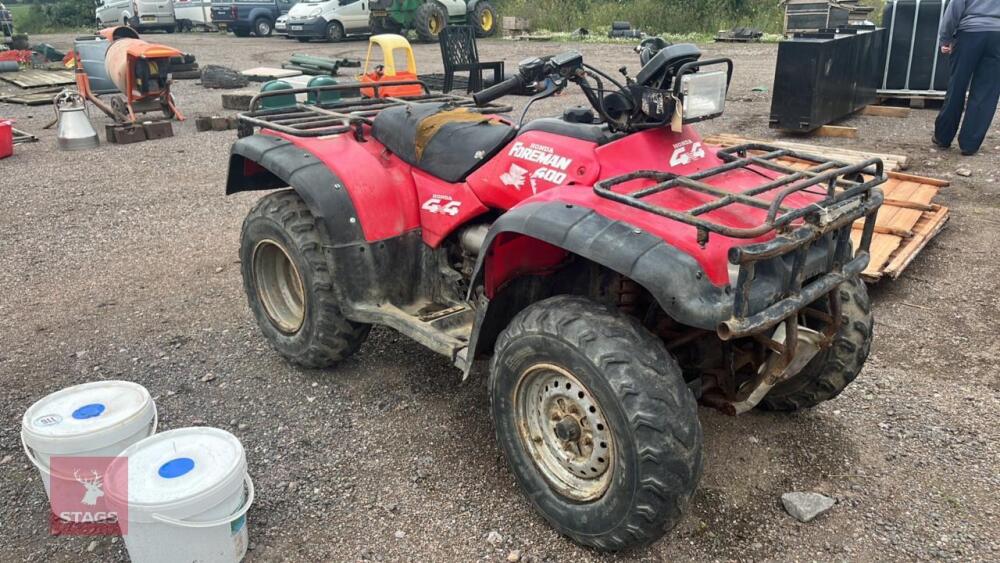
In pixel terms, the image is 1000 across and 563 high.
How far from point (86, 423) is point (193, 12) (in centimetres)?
2841

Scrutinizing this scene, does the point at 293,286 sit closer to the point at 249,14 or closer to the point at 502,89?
the point at 502,89

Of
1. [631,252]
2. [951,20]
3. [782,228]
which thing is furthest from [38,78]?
[782,228]

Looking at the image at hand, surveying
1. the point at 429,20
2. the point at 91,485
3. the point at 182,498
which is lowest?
the point at 91,485

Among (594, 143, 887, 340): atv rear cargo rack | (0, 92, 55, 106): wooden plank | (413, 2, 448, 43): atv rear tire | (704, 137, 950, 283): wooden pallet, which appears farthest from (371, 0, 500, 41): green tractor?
(594, 143, 887, 340): atv rear cargo rack

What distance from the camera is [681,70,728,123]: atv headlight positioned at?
2.78 m

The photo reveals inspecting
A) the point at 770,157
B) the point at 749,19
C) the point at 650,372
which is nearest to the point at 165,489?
the point at 650,372

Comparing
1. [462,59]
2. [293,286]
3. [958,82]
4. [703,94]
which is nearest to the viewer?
[703,94]

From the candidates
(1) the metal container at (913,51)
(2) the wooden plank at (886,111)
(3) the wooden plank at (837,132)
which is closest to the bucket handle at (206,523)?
(3) the wooden plank at (837,132)

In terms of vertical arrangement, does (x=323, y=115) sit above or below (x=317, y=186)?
above

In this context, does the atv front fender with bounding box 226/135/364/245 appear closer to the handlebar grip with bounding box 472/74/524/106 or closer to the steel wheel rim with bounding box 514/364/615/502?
the handlebar grip with bounding box 472/74/524/106

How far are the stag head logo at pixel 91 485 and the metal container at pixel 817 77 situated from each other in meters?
8.35

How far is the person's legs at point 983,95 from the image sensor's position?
308 inches

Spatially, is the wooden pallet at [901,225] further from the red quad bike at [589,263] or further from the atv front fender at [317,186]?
the atv front fender at [317,186]

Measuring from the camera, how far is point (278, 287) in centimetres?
432
